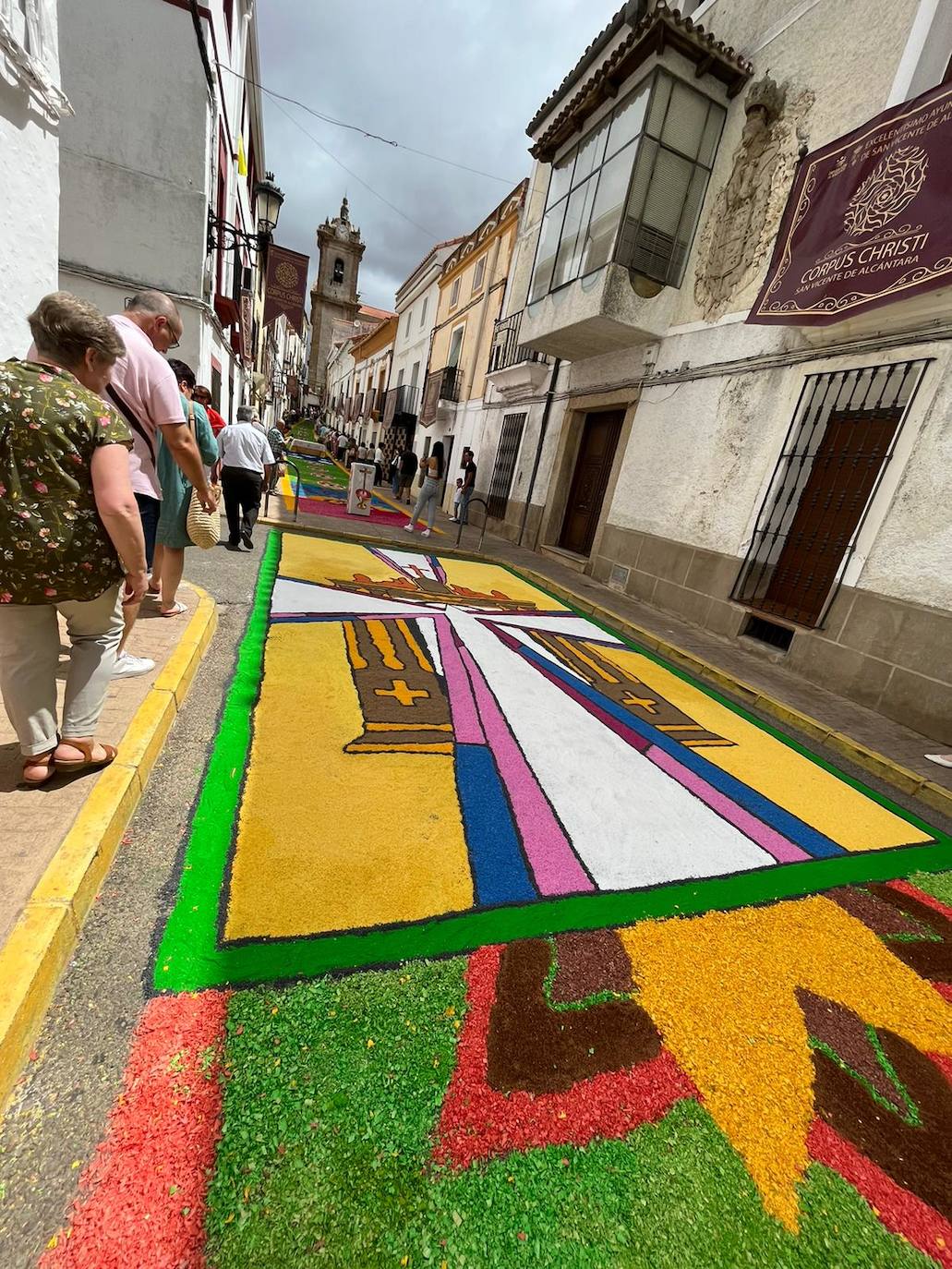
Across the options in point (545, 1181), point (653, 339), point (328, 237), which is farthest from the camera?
point (328, 237)

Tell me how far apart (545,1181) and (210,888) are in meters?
1.29

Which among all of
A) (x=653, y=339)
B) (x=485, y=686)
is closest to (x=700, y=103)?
(x=653, y=339)

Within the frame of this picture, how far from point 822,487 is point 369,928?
6720mm

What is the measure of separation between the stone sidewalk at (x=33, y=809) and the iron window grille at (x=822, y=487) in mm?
6454

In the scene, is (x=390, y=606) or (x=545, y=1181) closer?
(x=545, y=1181)

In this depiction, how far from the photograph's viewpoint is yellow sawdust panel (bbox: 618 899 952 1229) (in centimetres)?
141

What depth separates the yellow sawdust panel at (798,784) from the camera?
10.2 ft

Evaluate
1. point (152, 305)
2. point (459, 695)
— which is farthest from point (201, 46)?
point (459, 695)

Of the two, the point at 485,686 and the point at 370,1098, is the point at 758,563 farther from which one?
the point at 370,1098

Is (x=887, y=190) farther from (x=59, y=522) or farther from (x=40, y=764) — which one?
(x=40, y=764)

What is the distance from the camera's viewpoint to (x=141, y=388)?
2.43 metres

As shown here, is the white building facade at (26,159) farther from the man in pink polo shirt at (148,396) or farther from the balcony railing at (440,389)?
the balcony railing at (440,389)

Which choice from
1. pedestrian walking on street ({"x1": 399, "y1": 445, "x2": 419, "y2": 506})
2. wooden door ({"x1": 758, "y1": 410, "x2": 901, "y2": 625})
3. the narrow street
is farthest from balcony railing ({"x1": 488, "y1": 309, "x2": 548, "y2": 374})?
the narrow street

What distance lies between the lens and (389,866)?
2072mm
